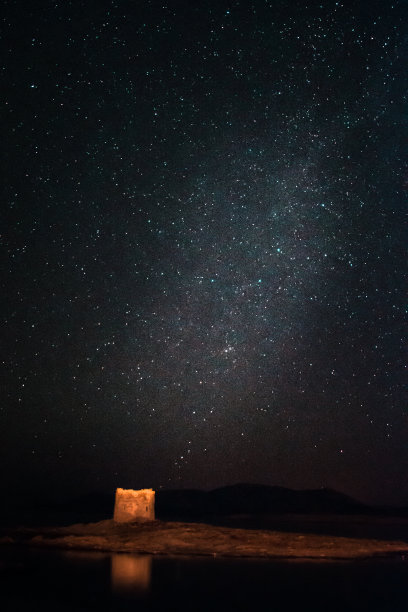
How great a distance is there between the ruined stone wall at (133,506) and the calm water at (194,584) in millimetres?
9626

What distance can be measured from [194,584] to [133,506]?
17.6 m

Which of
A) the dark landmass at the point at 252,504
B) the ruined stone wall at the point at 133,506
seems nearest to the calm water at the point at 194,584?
the ruined stone wall at the point at 133,506

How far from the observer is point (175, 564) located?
80.1ft

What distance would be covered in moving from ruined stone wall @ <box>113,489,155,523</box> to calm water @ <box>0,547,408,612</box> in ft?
31.6

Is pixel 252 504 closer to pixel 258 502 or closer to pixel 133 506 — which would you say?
pixel 258 502

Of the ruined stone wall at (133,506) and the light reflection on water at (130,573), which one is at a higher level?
the ruined stone wall at (133,506)

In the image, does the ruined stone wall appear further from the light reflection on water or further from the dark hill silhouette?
the dark hill silhouette

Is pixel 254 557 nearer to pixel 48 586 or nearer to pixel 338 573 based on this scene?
pixel 338 573

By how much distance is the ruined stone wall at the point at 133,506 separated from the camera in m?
36.4

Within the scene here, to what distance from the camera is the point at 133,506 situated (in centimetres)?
3653

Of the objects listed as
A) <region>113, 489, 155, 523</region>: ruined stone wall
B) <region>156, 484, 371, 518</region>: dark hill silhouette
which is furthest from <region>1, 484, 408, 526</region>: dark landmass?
<region>113, 489, 155, 523</region>: ruined stone wall

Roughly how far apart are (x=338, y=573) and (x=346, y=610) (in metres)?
6.70

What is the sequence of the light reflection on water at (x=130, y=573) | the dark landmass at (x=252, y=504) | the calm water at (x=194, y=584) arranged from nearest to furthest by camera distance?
the calm water at (x=194, y=584), the light reflection on water at (x=130, y=573), the dark landmass at (x=252, y=504)

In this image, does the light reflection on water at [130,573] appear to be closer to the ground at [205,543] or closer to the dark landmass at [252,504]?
the ground at [205,543]
